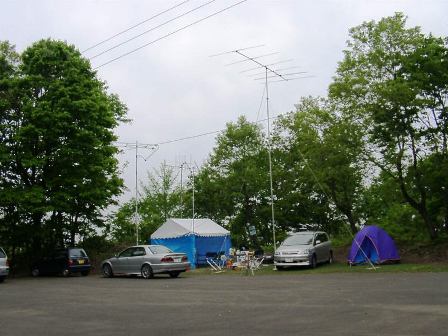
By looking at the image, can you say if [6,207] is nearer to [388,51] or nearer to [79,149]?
[79,149]

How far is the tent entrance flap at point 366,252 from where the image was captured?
86.2 ft

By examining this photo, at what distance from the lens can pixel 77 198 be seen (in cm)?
3166

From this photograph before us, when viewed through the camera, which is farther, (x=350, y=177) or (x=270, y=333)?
(x=350, y=177)

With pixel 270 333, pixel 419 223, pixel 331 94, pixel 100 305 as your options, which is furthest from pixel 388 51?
pixel 270 333

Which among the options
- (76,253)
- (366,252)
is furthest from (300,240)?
(76,253)

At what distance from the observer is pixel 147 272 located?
969 inches

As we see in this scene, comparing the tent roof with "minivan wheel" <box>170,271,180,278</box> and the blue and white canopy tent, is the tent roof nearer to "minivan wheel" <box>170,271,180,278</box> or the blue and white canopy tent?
the blue and white canopy tent

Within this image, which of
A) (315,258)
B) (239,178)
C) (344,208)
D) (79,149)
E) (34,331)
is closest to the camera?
(34,331)

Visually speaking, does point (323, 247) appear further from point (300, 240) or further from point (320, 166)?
point (320, 166)

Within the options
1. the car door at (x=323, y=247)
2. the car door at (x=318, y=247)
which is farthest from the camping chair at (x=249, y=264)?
the car door at (x=323, y=247)

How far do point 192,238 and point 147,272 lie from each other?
6.87m

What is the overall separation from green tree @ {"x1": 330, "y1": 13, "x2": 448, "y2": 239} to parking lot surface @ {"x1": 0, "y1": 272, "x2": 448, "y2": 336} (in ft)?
40.9

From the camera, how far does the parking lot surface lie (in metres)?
9.14

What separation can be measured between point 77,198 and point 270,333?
979 inches
